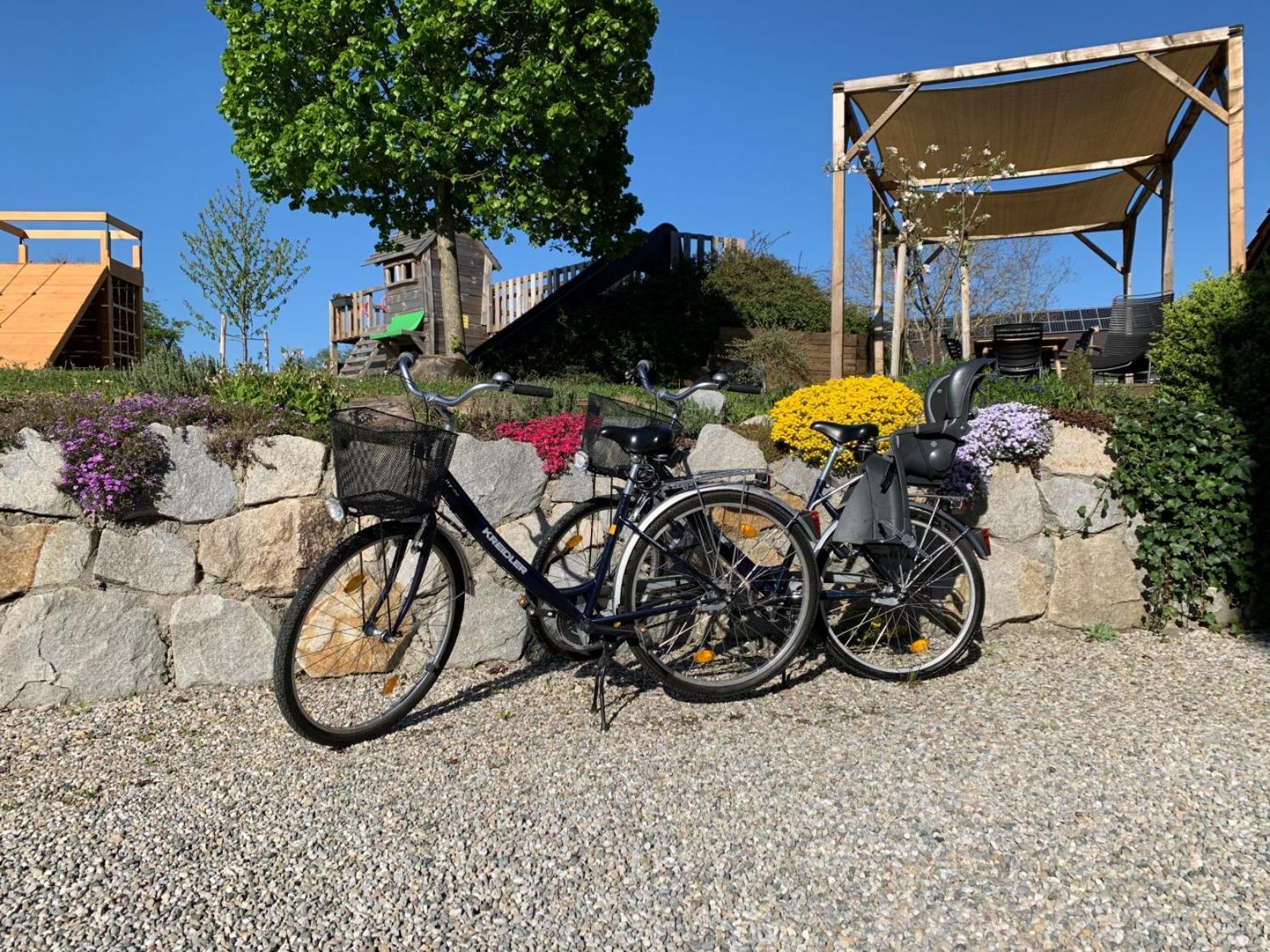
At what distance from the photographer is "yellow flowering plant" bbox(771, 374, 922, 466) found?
4293 millimetres

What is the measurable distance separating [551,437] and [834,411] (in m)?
1.52

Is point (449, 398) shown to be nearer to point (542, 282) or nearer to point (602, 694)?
point (602, 694)

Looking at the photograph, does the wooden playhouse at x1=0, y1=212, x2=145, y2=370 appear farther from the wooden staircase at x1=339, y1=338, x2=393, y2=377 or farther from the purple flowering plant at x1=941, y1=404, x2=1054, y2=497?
the purple flowering plant at x1=941, y1=404, x2=1054, y2=497

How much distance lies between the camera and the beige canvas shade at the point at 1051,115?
8016 mm

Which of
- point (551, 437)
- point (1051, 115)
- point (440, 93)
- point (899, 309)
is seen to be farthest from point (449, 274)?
point (1051, 115)

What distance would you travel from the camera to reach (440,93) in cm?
840

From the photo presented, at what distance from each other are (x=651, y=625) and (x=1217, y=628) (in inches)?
121

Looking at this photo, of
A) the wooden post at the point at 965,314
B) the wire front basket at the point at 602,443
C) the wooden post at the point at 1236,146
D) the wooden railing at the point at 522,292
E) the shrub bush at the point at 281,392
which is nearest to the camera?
the wire front basket at the point at 602,443

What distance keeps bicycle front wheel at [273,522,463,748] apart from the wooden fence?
7027mm

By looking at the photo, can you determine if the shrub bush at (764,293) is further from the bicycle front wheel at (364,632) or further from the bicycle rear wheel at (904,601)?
the bicycle front wheel at (364,632)

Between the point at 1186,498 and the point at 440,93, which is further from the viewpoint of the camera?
the point at 440,93

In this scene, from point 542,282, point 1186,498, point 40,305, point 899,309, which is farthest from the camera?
point 542,282

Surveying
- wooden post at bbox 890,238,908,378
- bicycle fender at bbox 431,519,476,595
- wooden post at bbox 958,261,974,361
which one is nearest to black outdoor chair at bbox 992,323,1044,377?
wooden post at bbox 958,261,974,361

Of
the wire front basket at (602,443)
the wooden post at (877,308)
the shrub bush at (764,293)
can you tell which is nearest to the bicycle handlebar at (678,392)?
the wire front basket at (602,443)
